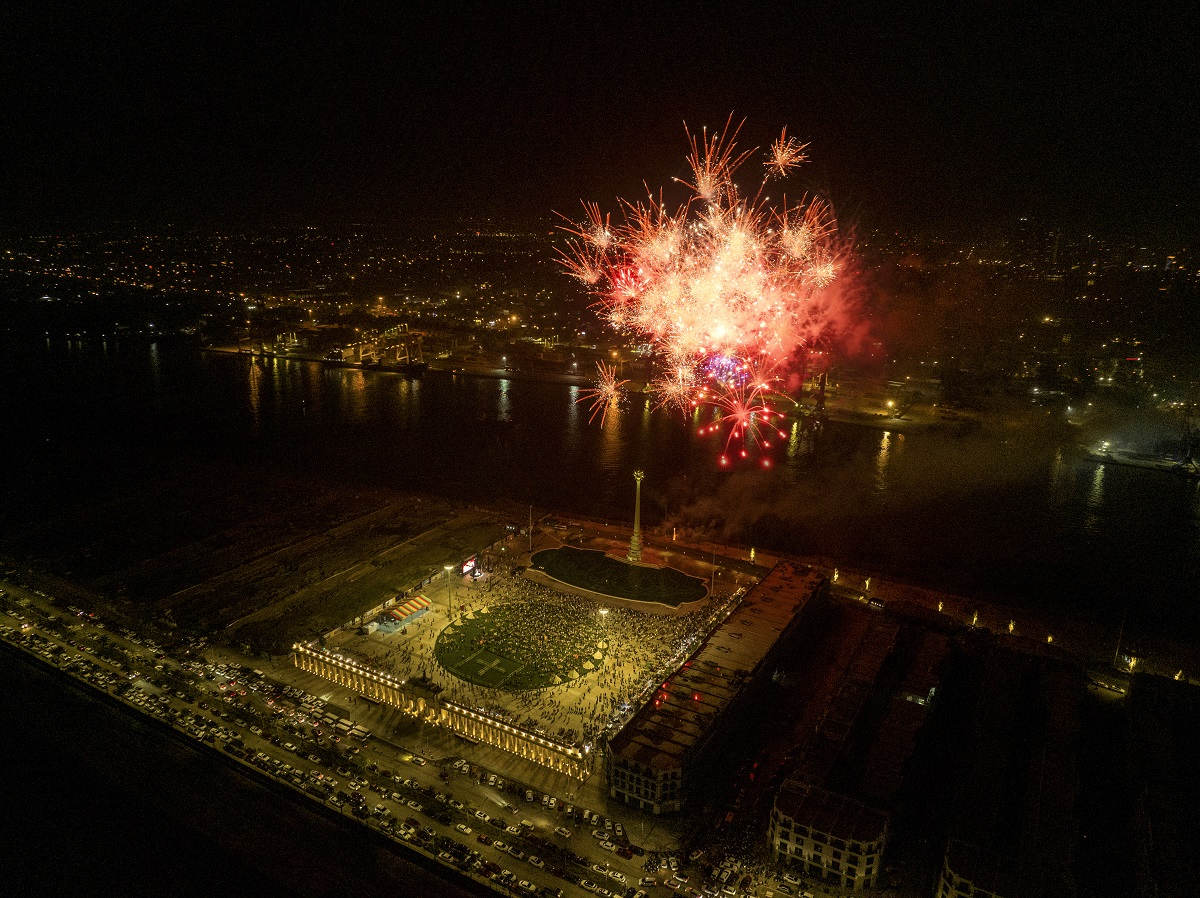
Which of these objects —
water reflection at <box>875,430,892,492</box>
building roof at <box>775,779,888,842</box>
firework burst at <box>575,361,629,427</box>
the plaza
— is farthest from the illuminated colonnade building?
firework burst at <box>575,361,629,427</box>

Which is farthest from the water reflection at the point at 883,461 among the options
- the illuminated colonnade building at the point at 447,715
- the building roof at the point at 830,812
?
the illuminated colonnade building at the point at 447,715

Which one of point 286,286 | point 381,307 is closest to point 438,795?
point 381,307

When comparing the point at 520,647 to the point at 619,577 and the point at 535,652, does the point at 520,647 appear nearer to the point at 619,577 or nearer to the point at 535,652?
the point at 535,652

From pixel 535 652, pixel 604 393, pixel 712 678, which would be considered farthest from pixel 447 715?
pixel 604 393

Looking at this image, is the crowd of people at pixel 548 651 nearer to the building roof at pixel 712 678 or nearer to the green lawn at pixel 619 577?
the green lawn at pixel 619 577

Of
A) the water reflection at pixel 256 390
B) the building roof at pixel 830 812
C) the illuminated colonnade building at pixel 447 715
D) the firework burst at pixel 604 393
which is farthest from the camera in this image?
the water reflection at pixel 256 390
